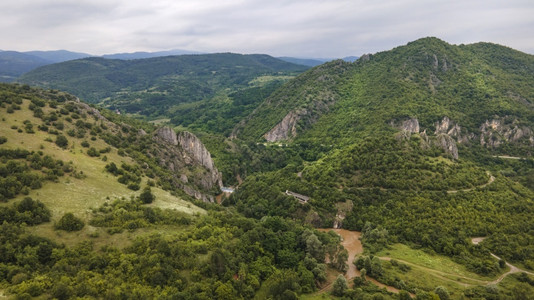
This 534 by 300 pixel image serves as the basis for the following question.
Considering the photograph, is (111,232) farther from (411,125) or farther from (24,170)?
(411,125)

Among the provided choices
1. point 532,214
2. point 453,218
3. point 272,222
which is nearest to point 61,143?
point 272,222

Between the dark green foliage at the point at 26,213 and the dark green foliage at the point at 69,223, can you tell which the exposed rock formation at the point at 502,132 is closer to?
the dark green foliage at the point at 69,223

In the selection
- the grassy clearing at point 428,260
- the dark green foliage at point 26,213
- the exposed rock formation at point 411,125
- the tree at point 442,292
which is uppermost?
the exposed rock formation at point 411,125

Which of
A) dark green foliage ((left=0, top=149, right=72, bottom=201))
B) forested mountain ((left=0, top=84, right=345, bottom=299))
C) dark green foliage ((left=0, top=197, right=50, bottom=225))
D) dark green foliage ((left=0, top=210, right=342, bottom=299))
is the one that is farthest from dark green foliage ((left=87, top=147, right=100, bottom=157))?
dark green foliage ((left=0, top=197, right=50, bottom=225))

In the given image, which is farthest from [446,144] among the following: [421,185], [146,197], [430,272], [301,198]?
[146,197]

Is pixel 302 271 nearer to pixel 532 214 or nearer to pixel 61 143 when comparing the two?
pixel 61 143

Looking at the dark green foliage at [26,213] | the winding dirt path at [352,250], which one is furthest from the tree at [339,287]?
the dark green foliage at [26,213]
